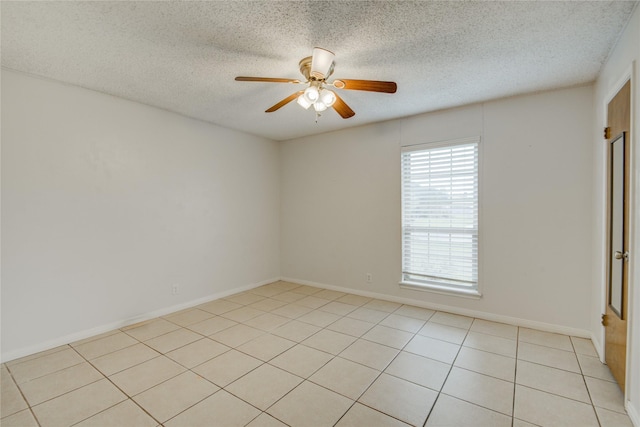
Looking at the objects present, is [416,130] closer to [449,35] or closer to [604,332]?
[449,35]

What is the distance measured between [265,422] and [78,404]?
1304mm

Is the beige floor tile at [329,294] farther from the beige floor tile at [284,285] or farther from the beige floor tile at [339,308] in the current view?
the beige floor tile at [284,285]

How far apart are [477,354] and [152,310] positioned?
357 cm

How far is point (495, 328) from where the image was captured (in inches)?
123

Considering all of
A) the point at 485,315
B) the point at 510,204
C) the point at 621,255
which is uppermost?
the point at 510,204

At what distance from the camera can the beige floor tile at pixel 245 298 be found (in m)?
4.12

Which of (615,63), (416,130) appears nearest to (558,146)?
(615,63)

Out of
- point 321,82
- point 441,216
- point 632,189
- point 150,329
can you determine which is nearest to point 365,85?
point 321,82

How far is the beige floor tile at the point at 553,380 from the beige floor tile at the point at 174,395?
2348 millimetres

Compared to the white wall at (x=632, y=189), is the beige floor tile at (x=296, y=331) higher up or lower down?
lower down

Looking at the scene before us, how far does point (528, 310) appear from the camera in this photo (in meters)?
3.15

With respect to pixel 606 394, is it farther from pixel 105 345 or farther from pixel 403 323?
pixel 105 345

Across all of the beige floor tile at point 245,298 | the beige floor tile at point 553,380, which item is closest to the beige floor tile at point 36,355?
the beige floor tile at point 245,298

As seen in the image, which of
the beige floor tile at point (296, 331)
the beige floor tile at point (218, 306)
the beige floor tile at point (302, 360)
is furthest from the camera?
the beige floor tile at point (218, 306)
